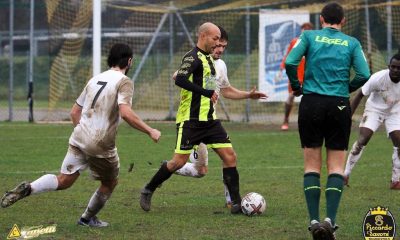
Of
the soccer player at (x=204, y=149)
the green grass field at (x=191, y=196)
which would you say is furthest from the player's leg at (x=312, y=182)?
the soccer player at (x=204, y=149)

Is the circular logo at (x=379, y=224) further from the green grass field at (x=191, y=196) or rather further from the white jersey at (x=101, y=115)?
the white jersey at (x=101, y=115)

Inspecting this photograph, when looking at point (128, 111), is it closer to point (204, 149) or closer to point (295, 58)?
point (295, 58)

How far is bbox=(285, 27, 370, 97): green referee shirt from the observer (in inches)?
304

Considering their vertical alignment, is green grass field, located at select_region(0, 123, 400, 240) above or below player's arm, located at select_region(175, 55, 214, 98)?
below

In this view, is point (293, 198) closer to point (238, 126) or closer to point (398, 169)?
point (398, 169)

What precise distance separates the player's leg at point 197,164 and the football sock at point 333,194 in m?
2.56

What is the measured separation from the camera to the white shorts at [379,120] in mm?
11219

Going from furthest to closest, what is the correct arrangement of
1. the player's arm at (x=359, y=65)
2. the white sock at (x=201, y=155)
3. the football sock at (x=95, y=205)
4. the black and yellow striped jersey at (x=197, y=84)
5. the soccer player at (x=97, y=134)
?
the white sock at (x=201, y=155), the black and yellow striped jersey at (x=197, y=84), the football sock at (x=95, y=205), the soccer player at (x=97, y=134), the player's arm at (x=359, y=65)

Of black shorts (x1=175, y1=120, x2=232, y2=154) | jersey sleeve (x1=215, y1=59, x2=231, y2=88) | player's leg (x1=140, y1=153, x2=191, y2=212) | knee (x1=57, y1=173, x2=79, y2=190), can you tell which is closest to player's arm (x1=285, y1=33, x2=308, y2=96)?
black shorts (x1=175, y1=120, x2=232, y2=154)

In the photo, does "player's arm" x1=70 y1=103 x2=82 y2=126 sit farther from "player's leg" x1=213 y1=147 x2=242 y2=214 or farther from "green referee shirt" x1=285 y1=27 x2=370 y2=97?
"green referee shirt" x1=285 y1=27 x2=370 y2=97

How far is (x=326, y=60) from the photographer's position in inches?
304

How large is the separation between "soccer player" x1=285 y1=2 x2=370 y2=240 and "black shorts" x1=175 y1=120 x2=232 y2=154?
1.62 m

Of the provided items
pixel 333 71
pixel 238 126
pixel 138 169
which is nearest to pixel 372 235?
pixel 333 71

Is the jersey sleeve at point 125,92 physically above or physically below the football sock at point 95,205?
above
